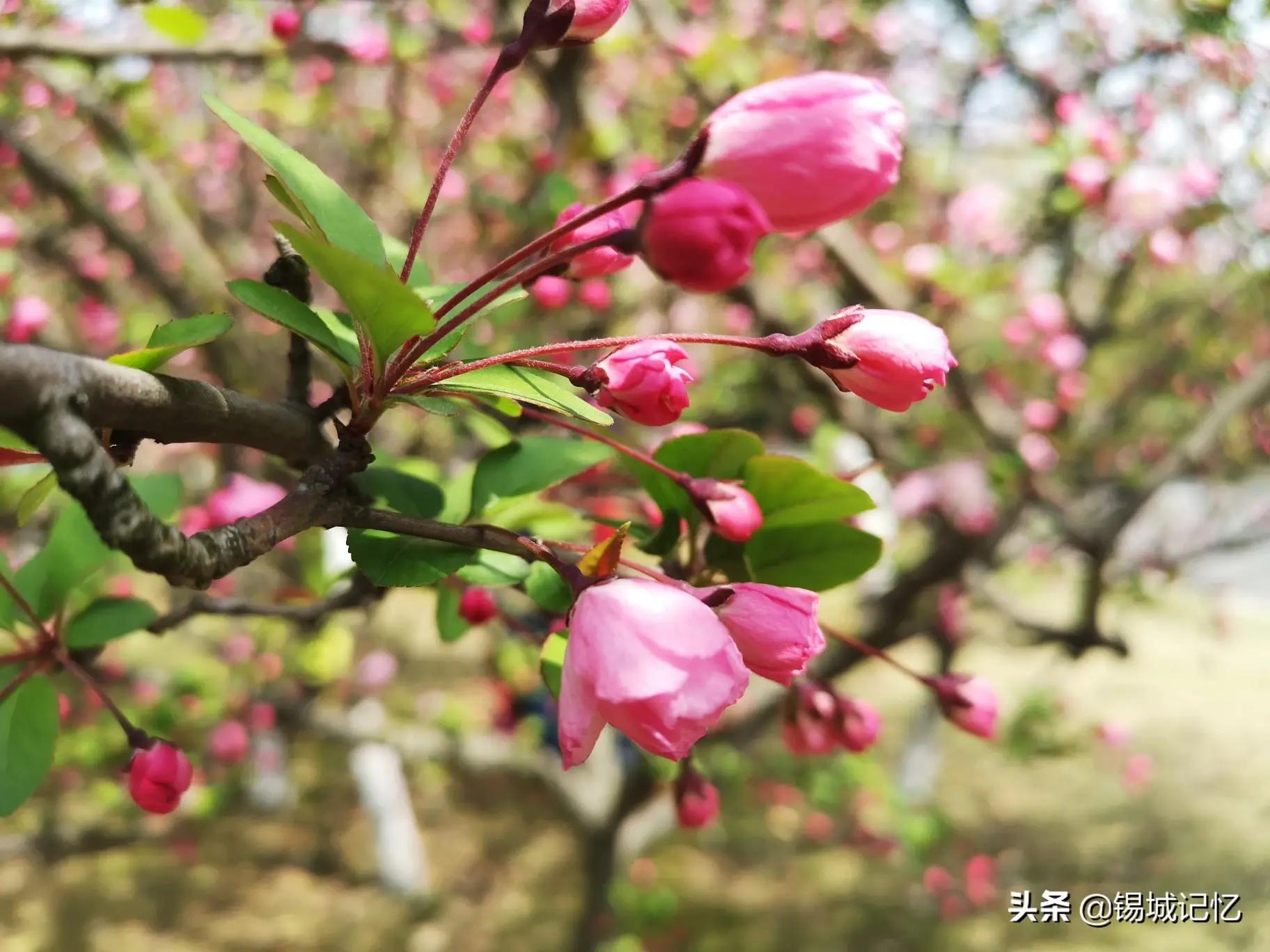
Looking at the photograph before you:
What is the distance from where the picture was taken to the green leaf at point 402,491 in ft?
2.16

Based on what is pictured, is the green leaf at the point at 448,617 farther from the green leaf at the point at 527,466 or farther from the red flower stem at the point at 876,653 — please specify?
the red flower stem at the point at 876,653

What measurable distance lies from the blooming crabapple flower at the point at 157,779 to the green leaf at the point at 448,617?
275mm

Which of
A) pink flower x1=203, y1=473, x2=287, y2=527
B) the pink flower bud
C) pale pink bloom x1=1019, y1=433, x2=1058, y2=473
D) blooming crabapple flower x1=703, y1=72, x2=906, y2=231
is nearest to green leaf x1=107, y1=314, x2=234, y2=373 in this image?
blooming crabapple flower x1=703, y1=72, x2=906, y2=231

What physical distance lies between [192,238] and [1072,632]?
216 cm

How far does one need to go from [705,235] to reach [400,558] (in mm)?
320

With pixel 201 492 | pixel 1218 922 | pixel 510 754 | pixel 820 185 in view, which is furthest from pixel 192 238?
pixel 1218 922

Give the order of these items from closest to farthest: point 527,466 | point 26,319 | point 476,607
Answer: point 527,466 < point 476,607 < point 26,319

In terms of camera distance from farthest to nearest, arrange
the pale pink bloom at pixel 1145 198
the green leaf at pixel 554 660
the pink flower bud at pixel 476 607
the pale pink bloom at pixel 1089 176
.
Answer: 1. the pale pink bloom at pixel 1145 198
2. the pale pink bloom at pixel 1089 176
3. the pink flower bud at pixel 476 607
4. the green leaf at pixel 554 660

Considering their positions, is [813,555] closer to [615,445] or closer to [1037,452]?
[615,445]

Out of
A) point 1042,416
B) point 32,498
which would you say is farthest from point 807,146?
point 1042,416

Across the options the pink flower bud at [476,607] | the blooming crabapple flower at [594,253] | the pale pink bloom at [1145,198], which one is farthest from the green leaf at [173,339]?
the pale pink bloom at [1145,198]

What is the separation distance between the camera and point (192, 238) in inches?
71.0

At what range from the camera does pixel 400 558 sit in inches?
22.5

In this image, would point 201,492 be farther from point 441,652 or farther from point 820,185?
point 441,652
